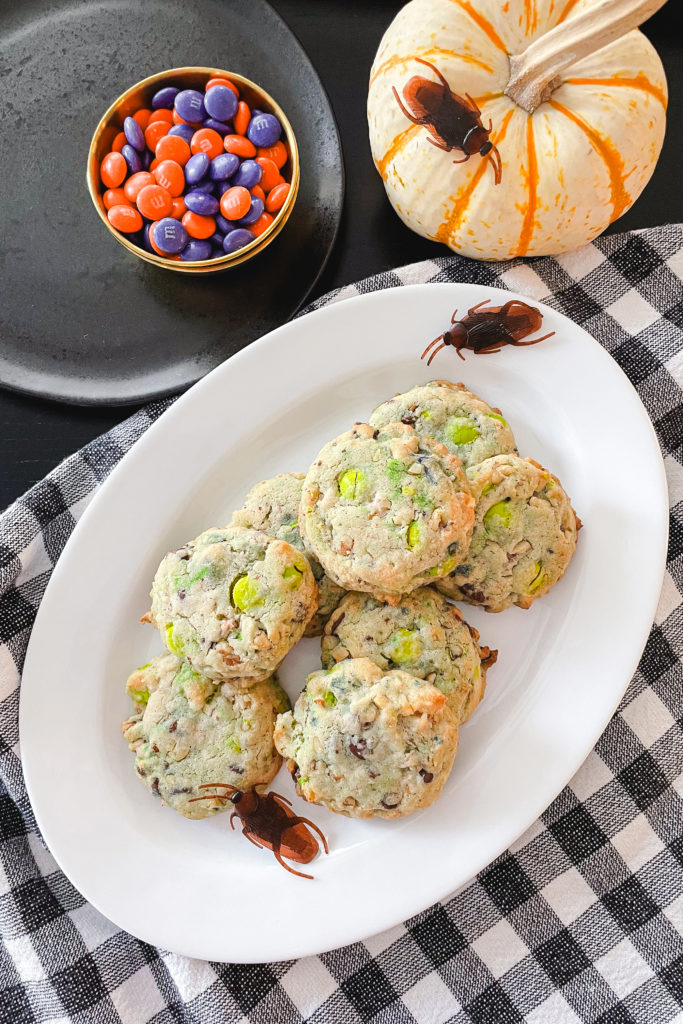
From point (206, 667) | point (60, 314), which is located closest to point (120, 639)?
point (206, 667)

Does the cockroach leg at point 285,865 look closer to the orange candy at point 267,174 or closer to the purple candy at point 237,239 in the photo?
the purple candy at point 237,239

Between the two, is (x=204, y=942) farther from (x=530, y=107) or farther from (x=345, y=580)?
(x=530, y=107)

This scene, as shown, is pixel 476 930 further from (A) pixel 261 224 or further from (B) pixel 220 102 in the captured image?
(B) pixel 220 102

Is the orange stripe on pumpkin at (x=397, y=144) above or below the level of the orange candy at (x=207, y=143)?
below

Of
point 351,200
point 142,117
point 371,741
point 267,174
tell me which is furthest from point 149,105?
point 371,741

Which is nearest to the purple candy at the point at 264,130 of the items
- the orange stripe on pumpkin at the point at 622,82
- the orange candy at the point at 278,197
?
the orange candy at the point at 278,197

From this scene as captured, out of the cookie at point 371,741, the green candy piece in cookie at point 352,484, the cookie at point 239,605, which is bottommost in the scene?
the cookie at point 371,741
